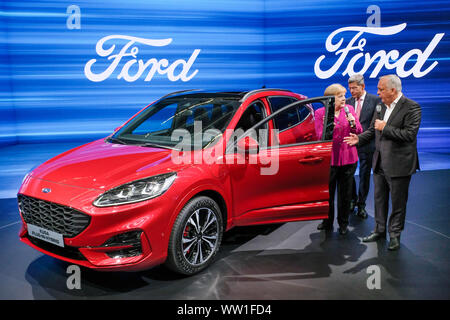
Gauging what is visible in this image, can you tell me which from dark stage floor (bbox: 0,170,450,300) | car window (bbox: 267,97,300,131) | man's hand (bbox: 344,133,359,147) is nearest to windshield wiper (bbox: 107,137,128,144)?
dark stage floor (bbox: 0,170,450,300)

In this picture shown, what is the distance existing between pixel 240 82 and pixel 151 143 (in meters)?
6.60

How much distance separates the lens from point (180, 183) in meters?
2.50

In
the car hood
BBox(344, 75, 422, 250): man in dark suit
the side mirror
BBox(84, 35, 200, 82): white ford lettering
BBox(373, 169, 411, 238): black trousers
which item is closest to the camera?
the car hood

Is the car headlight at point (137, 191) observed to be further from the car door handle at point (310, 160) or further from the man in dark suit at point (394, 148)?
the man in dark suit at point (394, 148)

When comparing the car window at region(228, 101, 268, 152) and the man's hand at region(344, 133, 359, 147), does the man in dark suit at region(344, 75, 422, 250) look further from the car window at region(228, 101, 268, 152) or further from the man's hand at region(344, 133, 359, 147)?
the car window at region(228, 101, 268, 152)

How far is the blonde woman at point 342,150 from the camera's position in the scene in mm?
3398

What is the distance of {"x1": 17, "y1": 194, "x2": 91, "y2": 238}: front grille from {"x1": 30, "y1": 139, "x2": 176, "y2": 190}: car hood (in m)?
0.18

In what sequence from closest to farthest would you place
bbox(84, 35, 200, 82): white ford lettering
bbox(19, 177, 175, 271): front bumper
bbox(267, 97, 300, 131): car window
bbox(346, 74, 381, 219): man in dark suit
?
bbox(19, 177, 175, 271): front bumper
bbox(267, 97, 300, 131): car window
bbox(346, 74, 381, 219): man in dark suit
bbox(84, 35, 200, 82): white ford lettering

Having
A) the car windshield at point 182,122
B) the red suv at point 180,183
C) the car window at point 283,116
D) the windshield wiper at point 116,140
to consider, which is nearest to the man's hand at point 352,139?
the red suv at point 180,183

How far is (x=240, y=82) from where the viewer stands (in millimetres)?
9320

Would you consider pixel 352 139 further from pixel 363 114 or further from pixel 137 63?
pixel 137 63

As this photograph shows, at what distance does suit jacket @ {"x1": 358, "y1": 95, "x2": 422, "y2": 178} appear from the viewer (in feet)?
9.86

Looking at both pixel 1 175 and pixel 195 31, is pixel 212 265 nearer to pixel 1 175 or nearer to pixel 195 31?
pixel 1 175

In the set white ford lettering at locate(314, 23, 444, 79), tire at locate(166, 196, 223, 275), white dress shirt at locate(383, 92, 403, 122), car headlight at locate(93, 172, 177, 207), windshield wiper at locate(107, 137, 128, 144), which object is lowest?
tire at locate(166, 196, 223, 275)
